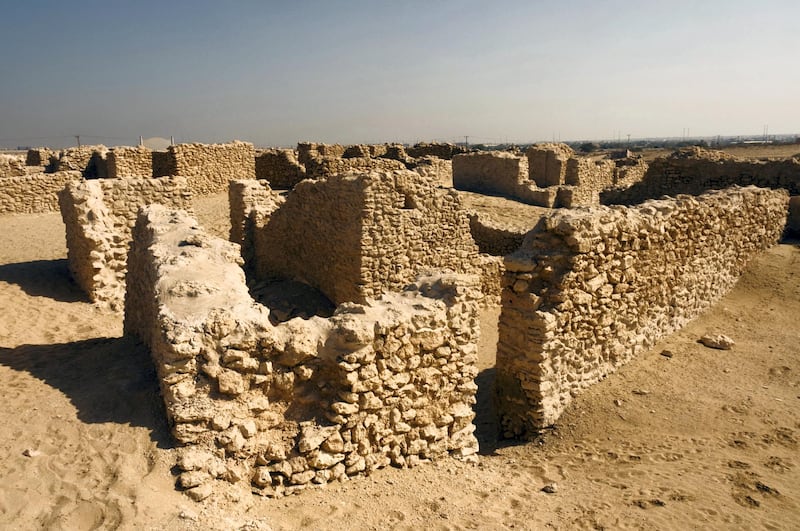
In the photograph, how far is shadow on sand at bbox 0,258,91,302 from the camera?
31.5 feet

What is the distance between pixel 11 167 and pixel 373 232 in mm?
17064

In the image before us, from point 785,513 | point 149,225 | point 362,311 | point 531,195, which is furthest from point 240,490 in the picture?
point 531,195

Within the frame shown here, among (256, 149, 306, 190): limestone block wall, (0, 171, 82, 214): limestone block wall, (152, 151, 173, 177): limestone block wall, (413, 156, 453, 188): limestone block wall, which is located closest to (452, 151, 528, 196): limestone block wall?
(413, 156, 453, 188): limestone block wall

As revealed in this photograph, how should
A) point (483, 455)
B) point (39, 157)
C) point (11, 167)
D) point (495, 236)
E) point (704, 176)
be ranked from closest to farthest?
1. point (483, 455)
2. point (495, 236)
3. point (704, 176)
4. point (11, 167)
5. point (39, 157)

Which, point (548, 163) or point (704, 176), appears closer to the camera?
point (704, 176)

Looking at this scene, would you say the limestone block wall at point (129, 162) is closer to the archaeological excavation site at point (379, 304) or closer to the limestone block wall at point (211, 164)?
the limestone block wall at point (211, 164)

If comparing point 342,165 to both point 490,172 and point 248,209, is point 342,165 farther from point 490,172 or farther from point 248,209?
point 248,209

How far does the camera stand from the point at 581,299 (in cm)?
685

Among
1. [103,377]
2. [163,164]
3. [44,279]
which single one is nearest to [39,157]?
[163,164]

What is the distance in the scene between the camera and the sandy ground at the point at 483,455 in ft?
10.9

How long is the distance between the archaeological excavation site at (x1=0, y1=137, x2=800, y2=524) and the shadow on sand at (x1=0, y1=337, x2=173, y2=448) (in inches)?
5.1

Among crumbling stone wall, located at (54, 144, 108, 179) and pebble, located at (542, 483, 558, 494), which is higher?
crumbling stone wall, located at (54, 144, 108, 179)

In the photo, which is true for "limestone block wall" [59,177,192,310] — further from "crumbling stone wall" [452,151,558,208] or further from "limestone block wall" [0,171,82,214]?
"crumbling stone wall" [452,151,558,208]

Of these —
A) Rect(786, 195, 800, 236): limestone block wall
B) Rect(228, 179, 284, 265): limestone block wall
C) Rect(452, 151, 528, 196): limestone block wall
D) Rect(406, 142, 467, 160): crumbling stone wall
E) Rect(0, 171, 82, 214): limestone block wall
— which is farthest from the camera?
Rect(406, 142, 467, 160): crumbling stone wall
